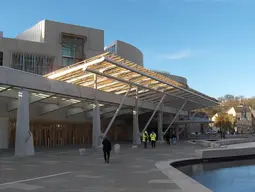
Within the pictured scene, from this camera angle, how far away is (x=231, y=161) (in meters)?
17.7

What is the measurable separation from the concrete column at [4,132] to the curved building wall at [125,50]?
2512 cm

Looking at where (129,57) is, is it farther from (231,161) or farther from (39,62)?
(231,161)

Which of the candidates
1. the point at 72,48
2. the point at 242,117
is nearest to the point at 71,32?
the point at 72,48

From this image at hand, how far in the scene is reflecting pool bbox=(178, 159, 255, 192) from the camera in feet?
32.9

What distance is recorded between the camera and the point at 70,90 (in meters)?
23.2

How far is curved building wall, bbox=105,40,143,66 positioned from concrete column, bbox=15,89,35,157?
102 ft

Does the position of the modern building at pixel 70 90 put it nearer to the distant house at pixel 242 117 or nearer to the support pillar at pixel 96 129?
the support pillar at pixel 96 129

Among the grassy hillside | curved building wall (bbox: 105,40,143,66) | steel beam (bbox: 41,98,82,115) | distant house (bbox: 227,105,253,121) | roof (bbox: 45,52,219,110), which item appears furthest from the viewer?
the grassy hillside

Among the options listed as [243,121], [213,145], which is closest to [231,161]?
[213,145]

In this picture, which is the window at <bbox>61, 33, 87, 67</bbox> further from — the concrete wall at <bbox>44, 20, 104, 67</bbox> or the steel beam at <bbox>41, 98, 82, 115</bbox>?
the steel beam at <bbox>41, 98, 82, 115</bbox>

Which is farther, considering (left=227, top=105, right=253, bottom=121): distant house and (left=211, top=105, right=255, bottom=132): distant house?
(left=227, top=105, right=253, bottom=121): distant house

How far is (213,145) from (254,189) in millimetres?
14871

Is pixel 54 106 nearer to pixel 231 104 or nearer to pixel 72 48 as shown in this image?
pixel 72 48

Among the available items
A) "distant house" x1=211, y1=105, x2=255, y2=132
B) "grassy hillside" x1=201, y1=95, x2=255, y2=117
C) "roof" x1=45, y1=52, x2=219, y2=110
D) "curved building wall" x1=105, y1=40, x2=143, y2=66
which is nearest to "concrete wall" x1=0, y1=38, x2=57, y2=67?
"roof" x1=45, y1=52, x2=219, y2=110
